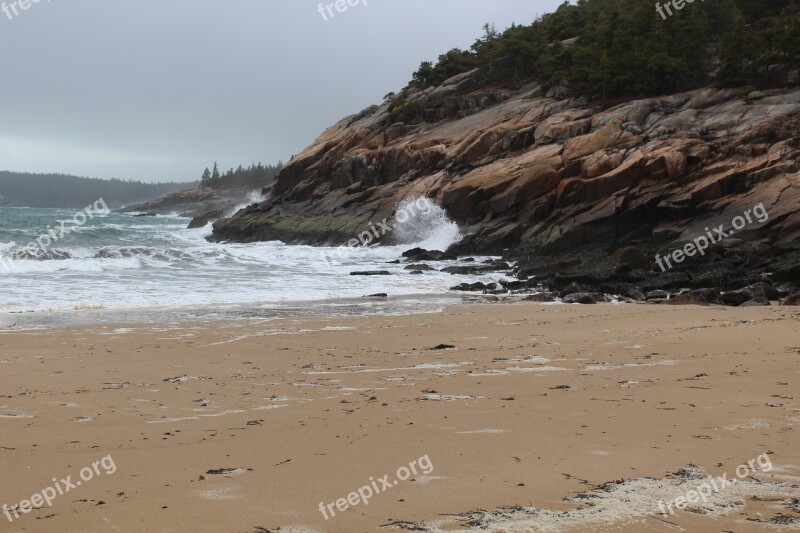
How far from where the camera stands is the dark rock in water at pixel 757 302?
1500 cm

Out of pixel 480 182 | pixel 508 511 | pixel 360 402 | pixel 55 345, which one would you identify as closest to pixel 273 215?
pixel 480 182

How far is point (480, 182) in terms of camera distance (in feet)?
110

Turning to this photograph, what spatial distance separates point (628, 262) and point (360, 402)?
1808cm

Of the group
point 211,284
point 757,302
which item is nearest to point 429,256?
point 211,284

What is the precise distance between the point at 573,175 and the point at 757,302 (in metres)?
16.5

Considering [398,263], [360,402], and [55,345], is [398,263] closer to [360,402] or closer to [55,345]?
[55,345]

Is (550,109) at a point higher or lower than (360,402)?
higher

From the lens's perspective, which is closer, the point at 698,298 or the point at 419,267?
the point at 698,298

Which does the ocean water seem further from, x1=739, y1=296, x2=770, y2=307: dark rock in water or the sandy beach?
x1=739, y1=296, x2=770, y2=307: dark rock in water

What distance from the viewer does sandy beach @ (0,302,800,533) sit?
3488 mm

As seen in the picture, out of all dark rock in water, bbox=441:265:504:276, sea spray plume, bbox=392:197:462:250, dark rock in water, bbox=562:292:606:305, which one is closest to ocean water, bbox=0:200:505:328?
sea spray plume, bbox=392:197:462:250

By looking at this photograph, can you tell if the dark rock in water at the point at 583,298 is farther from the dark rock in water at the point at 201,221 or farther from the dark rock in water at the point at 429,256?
the dark rock in water at the point at 201,221

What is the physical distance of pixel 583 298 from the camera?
56.2ft

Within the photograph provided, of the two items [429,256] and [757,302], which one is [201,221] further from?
[757,302]
